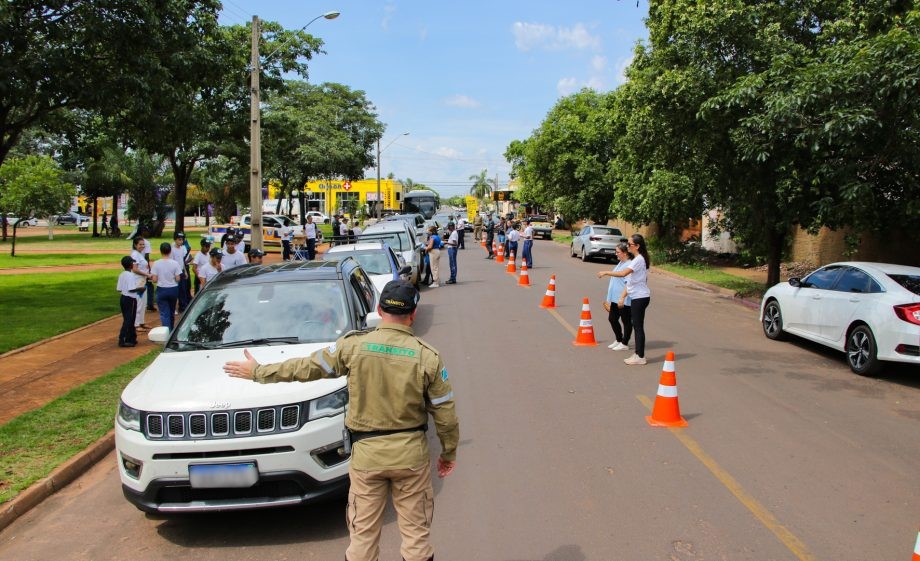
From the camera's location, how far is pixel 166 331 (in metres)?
5.84

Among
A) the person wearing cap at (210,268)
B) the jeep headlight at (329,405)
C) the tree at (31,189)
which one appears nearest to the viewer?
the jeep headlight at (329,405)

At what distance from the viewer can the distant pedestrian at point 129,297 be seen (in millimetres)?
10648

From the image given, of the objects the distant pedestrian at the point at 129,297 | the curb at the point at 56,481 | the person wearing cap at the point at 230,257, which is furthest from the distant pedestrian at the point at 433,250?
the curb at the point at 56,481

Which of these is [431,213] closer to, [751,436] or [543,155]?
[543,155]

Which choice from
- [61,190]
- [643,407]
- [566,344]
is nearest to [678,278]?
[566,344]

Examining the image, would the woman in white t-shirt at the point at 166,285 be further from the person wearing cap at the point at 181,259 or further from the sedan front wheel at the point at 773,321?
the sedan front wheel at the point at 773,321

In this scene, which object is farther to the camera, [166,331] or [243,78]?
[243,78]

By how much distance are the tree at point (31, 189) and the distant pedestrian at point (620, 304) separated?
33000 mm

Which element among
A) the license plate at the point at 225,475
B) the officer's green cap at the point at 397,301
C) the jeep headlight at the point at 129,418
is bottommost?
the license plate at the point at 225,475

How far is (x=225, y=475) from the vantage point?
430 cm

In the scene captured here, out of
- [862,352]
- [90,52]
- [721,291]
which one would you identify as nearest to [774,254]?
[721,291]

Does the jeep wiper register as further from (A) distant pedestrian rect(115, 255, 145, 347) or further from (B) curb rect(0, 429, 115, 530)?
(A) distant pedestrian rect(115, 255, 145, 347)

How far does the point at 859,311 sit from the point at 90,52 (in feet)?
43.5

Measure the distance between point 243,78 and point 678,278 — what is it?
17939 mm
